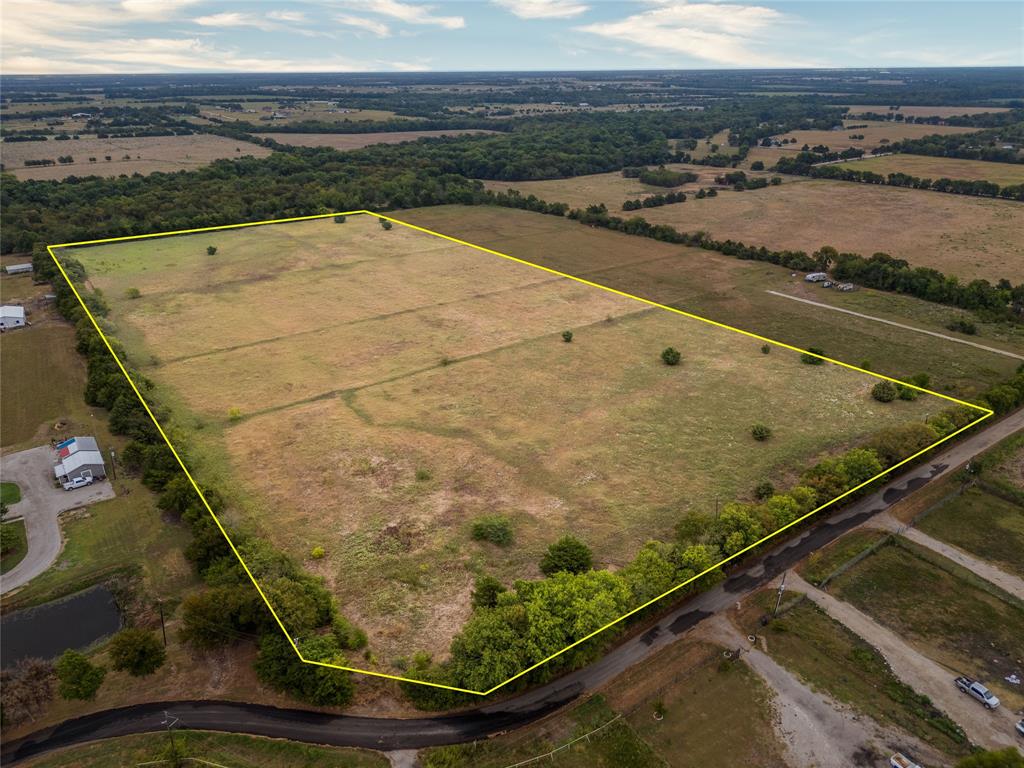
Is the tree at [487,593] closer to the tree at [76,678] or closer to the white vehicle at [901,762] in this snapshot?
the tree at [76,678]

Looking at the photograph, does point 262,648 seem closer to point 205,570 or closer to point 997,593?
point 205,570

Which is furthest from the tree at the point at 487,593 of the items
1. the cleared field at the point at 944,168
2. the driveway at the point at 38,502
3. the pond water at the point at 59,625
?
the cleared field at the point at 944,168

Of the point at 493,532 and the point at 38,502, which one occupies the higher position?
the point at 493,532

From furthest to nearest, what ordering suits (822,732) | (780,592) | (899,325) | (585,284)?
1. (585,284)
2. (899,325)
3. (780,592)
4. (822,732)

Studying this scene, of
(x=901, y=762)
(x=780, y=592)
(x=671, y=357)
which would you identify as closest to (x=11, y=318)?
(x=671, y=357)

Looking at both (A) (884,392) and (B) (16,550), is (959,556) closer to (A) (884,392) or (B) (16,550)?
(A) (884,392)

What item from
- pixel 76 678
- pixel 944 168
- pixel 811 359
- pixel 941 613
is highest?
pixel 944 168

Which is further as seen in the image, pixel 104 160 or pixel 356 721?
pixel 104 160
